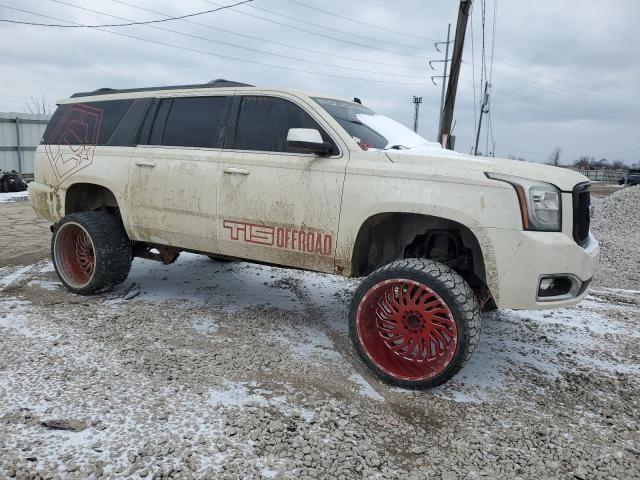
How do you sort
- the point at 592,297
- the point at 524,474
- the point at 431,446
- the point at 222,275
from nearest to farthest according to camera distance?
1. the point at 524,474
2. the point at 431,446
3. the point at 592,297
4. the point at 222,275

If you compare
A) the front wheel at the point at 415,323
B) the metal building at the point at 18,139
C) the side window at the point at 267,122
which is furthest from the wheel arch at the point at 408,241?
the metal building at the point at 18,139

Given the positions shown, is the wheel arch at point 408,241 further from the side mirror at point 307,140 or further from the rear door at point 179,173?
the rear door at point 179,173

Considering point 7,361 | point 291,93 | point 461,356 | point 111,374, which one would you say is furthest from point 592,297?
point 7,361

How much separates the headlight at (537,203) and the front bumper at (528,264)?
0.06 metres

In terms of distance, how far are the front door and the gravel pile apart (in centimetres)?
445

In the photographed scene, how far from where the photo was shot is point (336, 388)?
3.28 m

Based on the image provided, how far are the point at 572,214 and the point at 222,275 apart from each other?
416 centimetres

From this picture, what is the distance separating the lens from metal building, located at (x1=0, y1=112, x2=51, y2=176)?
19.5m

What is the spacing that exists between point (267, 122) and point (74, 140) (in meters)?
2.39

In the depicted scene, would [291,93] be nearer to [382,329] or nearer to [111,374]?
[382,329]

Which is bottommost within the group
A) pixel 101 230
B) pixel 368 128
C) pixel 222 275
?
pixel 222 275

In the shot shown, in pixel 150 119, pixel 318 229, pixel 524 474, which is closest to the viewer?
pixel 524 474

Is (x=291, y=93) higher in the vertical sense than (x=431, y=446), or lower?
higher

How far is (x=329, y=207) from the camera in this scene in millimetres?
3693
